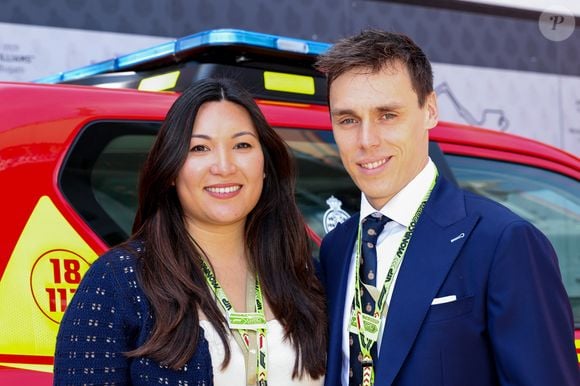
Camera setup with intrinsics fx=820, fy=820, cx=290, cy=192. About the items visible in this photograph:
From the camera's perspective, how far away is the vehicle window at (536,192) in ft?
10.1

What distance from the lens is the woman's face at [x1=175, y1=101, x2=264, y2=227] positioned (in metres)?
2.07

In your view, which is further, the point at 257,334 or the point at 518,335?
the point at 257,334

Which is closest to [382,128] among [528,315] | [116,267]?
[528,315]

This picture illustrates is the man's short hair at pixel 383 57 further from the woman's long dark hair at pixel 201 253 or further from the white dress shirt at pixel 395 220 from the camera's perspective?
the woman's long dark hair at pixel 201 253

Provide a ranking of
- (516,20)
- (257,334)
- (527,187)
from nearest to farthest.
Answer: (257,334) → (527,187) → (516,20)

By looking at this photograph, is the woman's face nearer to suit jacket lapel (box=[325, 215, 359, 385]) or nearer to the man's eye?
the man's eye

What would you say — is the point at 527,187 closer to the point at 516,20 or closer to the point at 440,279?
the point at 440,279

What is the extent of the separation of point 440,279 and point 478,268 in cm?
8

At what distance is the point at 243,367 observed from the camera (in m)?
1.94

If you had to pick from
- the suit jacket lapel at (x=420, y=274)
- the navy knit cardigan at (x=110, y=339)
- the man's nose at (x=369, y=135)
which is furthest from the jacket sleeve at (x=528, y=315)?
the navy knit cardigan at (x=110, y=339)

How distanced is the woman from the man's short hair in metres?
0.33

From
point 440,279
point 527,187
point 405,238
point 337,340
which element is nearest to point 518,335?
point 440,279

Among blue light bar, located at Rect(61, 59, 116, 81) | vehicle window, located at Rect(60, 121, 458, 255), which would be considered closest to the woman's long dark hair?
vehicle window, located at Rect(60, 121, 458, 255)

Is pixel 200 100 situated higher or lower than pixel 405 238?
higher
